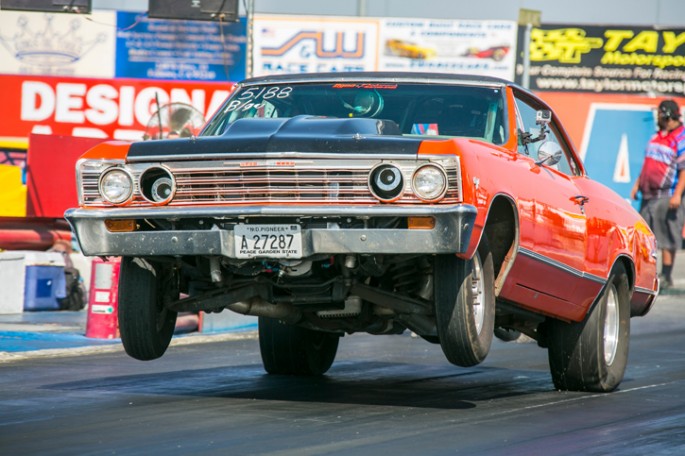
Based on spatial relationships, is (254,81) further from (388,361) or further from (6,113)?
(6,113)

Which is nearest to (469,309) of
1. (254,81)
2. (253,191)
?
(253,191)

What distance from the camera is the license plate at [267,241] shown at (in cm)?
636

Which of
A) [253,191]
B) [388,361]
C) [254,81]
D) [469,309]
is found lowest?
[388,361]

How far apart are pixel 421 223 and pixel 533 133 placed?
2.07 meters

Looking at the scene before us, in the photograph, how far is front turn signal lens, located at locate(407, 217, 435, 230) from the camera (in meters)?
6.30

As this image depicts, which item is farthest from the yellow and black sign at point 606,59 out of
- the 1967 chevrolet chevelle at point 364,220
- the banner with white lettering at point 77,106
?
the 1967 chevrolet chevelle at point 364,220

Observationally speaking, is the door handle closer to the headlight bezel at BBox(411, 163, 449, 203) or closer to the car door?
the car door

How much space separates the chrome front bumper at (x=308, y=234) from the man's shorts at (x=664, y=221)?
10.1 m

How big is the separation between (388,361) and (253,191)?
3.95 metres

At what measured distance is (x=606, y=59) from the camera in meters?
23.3

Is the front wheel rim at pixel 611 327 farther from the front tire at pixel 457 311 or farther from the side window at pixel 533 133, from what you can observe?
the front tire at pixel 457 311

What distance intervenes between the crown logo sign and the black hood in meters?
18.0

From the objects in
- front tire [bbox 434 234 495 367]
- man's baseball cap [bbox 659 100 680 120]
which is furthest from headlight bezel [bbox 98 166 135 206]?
man's baseball cap [bbox 659 100 680 120]

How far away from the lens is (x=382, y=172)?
639 cm
